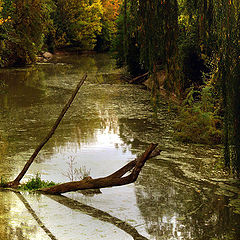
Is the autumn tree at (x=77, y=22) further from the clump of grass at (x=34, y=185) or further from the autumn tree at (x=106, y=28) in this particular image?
the clump of grass at (x=34, y=185)

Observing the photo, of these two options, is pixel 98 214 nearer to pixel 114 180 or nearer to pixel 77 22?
pixel 114 180

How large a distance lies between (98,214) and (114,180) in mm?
449

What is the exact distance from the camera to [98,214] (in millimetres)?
5602

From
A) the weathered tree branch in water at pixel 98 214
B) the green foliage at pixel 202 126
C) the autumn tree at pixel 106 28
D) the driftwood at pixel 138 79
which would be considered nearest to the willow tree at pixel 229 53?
the weathered tree branch in water at pixel 98 214

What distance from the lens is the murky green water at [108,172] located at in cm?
511

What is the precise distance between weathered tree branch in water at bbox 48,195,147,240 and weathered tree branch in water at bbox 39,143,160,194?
0.15m

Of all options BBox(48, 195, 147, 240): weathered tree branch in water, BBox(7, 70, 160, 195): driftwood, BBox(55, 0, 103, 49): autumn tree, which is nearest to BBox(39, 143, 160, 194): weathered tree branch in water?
BBox(7, 70, 160, 195): driftwood

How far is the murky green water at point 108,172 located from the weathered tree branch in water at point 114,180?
19 cm

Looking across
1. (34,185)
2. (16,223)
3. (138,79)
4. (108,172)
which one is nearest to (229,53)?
(16,223)

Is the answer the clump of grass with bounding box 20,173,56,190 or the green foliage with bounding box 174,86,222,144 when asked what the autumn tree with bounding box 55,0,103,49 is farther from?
the clump of grass with bounding box 20,173,56,190

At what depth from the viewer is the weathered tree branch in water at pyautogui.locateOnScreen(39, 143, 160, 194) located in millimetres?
5379

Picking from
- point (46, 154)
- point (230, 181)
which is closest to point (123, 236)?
point (230, 181)

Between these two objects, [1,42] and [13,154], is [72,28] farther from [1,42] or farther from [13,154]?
[13,154]

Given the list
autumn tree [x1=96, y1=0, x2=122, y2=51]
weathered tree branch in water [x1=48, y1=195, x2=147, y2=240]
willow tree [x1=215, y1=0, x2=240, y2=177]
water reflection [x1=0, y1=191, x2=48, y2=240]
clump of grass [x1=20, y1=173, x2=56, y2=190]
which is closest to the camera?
willow tree [x1=215, y1=0, x2=240, y2=177]
